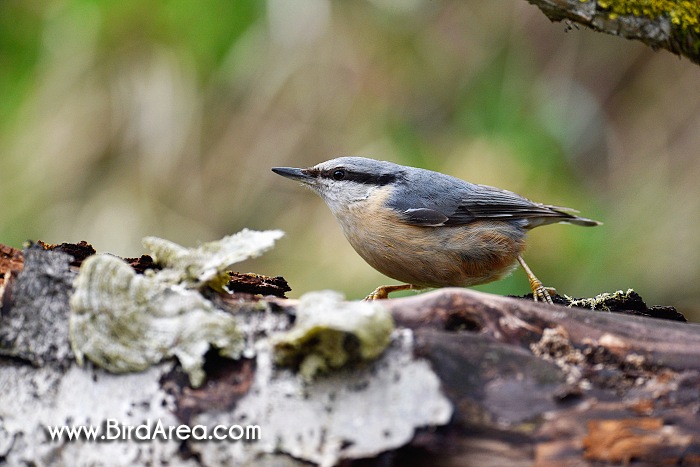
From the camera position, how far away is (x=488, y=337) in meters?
1.70

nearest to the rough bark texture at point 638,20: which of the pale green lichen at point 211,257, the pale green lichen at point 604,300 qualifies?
the pale green lichen at point 604,300

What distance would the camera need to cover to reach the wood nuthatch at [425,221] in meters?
3.34

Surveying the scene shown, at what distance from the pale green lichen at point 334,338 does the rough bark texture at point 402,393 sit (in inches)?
1.2

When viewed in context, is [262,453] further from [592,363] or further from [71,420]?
[592,363]

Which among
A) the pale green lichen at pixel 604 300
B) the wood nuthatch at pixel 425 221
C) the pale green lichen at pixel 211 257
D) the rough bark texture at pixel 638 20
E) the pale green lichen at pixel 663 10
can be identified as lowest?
the pale green lichen at pixel 211 257

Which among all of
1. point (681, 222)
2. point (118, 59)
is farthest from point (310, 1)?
point (681, 222)

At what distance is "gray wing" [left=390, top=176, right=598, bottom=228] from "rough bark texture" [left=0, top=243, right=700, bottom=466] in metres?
Result: 1.63

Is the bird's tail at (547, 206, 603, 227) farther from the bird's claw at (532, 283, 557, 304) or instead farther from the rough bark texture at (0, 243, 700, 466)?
the rough bark texture at (0, 243, 700, 466)

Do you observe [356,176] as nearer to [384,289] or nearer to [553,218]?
[384,289]

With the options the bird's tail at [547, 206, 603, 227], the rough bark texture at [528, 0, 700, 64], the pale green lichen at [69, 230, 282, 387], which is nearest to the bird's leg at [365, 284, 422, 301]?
the bird's tail at [547, 206, 603, 227]

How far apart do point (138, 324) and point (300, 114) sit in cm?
353

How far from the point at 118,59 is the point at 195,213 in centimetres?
118

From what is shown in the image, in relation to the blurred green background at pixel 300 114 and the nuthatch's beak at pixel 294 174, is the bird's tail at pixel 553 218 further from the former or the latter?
the nuthatch's beak at pixel 294 174

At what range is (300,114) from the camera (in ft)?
16.6
